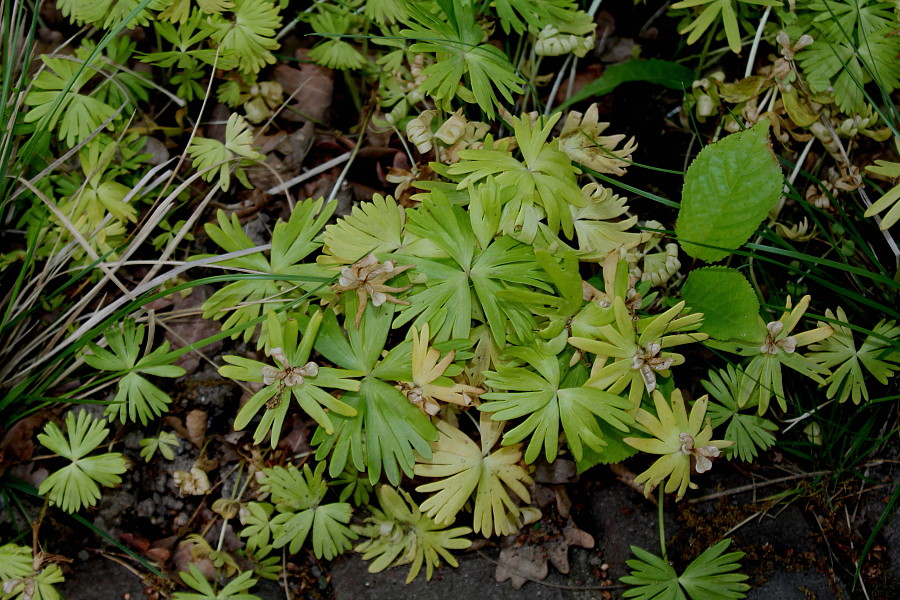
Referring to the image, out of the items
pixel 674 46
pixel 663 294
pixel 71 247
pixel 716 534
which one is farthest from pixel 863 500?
pixel 71 247

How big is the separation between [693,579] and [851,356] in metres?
0.77

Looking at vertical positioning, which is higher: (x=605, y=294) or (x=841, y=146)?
(x=841, y=146)

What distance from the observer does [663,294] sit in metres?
1.95

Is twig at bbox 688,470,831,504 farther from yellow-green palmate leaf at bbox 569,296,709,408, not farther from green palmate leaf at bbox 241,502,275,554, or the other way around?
green palmate leaf at bbox 241,502,275,554

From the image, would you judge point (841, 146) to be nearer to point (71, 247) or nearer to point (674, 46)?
point (674, 46)

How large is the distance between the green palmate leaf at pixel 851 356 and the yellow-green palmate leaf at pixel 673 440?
410mm

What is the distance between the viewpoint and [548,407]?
1.58 metres

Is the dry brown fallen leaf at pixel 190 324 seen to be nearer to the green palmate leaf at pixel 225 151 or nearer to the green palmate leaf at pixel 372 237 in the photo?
the green palmate leaf at pixel 225 151

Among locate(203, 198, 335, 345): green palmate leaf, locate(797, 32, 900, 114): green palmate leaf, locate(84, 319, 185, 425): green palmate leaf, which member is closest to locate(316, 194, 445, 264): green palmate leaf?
locate(203, 198, 335, 345): green palmate leaf

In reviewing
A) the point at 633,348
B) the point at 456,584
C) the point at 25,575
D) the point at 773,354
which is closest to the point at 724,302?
the point at 773,354

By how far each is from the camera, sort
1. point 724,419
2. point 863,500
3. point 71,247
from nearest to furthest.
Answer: point 724,419, point 863,500, point 71,247

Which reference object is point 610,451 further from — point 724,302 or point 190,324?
point 190,324

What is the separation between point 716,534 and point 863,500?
18.2 inches

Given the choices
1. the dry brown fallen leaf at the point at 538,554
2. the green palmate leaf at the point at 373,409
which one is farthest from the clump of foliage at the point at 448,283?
the dry brown fallen leaf at the point at 538,554
